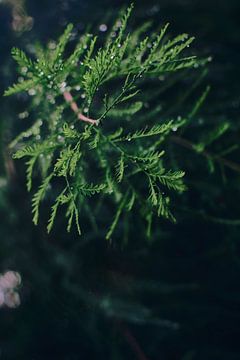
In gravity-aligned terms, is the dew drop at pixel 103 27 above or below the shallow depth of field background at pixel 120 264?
above

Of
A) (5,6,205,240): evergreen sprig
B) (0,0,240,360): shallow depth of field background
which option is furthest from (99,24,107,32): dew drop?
(5,6,205,240): evergreen sprig

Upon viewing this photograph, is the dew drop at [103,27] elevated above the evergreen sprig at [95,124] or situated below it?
above

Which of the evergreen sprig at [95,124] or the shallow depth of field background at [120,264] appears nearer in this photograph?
the evergreen sprig at [95,124]

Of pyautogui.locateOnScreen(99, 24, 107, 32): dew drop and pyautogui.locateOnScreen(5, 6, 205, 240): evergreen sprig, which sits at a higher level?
pyautogui.locateOnScreen(99, 24, 107, 32): dew drop

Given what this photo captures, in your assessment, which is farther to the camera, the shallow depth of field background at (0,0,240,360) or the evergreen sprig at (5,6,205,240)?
the shallow depth of field background at (0,0,240,360)

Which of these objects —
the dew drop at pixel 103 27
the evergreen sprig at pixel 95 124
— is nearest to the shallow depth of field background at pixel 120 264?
the dew drop at pixel 103 27

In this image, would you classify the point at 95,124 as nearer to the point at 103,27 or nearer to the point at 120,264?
the point at 103,27

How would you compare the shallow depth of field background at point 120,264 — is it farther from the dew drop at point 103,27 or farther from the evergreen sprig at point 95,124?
the evergreen sprig at point 95,124

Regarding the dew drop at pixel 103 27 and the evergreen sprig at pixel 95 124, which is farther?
the dew drop at pixel 103 27

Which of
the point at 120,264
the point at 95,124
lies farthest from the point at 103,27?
the point at 120,264

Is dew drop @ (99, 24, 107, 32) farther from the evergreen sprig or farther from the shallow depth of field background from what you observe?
the evergreen sprig
